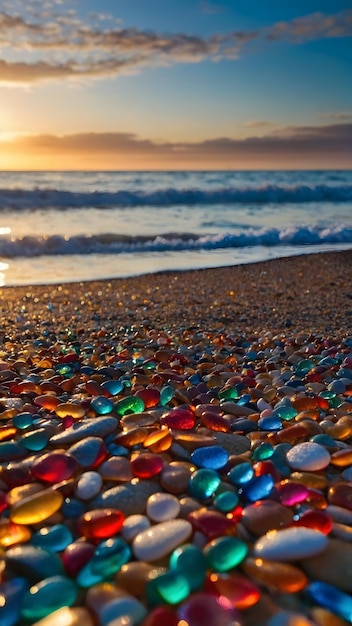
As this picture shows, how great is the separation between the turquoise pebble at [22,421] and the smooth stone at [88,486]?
0.48 meters

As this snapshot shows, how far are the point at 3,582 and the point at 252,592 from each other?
50 cm

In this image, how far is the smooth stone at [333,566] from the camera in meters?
1.16

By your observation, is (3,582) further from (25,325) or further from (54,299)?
(54,299)

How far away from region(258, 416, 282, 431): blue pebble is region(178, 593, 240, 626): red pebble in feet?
2.92

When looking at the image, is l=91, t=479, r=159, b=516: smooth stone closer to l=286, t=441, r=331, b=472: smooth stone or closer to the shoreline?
l=286, t=441, r=331, b=472: smooth stone

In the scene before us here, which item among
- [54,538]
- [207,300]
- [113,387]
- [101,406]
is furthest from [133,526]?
[207,300]

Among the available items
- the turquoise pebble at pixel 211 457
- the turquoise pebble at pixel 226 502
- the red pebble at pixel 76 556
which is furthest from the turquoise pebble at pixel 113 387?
the red pebble at pixel 76 556

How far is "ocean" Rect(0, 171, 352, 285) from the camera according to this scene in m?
7.70

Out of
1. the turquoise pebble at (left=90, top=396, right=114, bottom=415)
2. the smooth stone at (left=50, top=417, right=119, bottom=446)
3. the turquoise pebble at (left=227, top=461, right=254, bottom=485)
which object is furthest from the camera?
the turquoise pebble at (left=90, top=396, right=114, bottom=415)

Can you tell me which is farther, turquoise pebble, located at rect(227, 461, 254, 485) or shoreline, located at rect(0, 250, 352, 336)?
shoreline, located at rect(0, 250, 352, 336)

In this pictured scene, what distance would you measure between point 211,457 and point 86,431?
41 cm

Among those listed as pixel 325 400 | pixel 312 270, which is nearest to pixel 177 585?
pixel 325 400

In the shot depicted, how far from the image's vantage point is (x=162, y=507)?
1.36 m

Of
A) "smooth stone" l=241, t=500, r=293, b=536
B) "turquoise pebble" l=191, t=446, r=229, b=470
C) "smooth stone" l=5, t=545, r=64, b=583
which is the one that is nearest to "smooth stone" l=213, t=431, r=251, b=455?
"turquoise pebble" l=191, t=446, r=229, b=470
